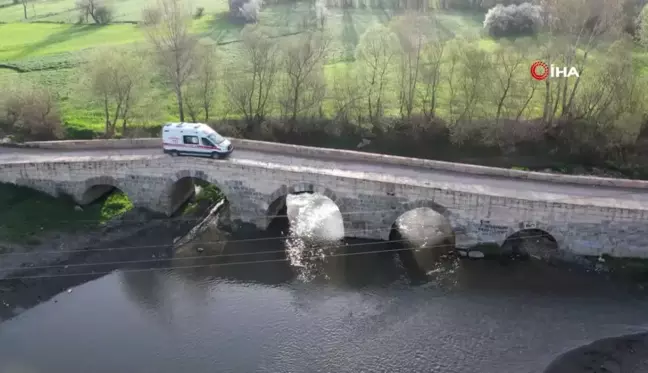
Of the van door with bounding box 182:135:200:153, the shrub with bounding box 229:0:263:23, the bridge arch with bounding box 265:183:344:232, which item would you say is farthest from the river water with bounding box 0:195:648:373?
the shrub with bounding box 229:0:263:23

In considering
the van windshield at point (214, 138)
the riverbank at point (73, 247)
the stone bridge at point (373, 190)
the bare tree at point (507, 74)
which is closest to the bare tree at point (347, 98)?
the stone bridge at point (373, 190)

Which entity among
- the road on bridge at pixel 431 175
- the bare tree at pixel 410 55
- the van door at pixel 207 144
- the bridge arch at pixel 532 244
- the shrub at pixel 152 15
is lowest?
the bridge arch at pixel 532 244

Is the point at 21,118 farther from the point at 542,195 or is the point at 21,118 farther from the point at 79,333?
the point at 542,195

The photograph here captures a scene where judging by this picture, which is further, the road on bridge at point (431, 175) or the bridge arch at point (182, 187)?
the bridge arch at point (182, 187)

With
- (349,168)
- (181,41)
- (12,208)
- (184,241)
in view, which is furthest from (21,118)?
(349,168)

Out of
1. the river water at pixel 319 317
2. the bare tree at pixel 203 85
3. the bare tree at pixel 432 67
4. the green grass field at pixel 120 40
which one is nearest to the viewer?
the river water at pixel 319 317

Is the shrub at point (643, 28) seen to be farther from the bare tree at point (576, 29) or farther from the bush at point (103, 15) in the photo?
the bush at point (103, 15)

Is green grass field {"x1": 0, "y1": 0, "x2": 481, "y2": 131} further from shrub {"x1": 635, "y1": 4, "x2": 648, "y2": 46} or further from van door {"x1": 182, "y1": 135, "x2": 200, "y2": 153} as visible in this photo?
shrub {"x1": 635, "y1": 4, "x2": 648, "y2": 46}
